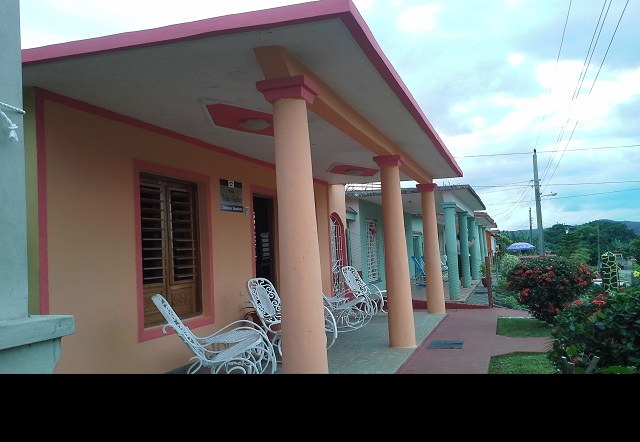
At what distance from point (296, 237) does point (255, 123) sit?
2224 millimetres

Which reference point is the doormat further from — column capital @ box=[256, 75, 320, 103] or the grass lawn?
column capital @ box=[256, 75, 320, 103]

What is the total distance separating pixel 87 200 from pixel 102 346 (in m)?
1.35

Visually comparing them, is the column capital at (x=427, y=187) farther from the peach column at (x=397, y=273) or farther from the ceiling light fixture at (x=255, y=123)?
the ceiling light fixture at (x=255, y=123)

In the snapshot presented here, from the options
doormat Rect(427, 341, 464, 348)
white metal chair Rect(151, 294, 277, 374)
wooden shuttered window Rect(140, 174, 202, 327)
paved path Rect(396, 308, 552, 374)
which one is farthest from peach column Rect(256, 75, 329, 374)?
doormat Rect(427, 341, 464, 348)

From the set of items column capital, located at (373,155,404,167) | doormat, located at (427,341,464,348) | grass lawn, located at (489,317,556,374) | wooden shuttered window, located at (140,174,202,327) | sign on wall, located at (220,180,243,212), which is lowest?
grass lawn, located at (489,317,556,374)

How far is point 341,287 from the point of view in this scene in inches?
477

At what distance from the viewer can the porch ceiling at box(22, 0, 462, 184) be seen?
3.56 m

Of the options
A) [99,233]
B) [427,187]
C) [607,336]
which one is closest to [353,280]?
[427,187]

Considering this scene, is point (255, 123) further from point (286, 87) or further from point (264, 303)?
point (264, 303)

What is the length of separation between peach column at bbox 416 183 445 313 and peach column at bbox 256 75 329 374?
6.71 meters

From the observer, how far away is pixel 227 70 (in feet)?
14.3

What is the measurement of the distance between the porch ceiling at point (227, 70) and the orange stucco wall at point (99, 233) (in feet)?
0.81
